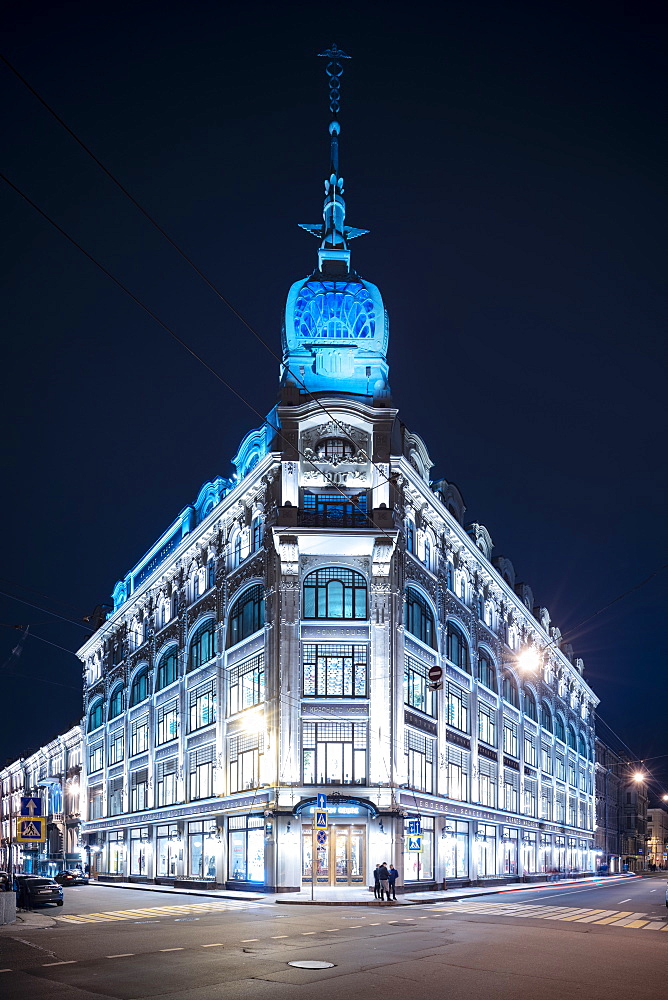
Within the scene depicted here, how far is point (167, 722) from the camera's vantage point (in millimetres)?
64812

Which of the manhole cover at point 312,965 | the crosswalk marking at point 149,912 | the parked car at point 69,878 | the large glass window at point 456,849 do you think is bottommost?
the parked car at point 69,878

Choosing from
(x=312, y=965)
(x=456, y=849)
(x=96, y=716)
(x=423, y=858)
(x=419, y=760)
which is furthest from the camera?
(x=96, y=716)

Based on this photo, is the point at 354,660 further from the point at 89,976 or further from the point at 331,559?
the point at 89,976

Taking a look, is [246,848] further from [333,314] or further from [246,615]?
[333,314]

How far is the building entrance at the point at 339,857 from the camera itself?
44.3m

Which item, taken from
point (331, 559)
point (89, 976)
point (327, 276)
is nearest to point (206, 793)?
point (331, 559)

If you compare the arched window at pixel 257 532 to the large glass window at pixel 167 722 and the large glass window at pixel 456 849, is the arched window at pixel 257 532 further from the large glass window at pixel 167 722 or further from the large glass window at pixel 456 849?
the large glass window at pixel 456 849

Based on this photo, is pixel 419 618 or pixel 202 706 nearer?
pixel 419 618

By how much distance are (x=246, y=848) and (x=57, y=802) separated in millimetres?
59644

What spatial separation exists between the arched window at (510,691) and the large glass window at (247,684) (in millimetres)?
23531

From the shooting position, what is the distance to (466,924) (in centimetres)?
2652

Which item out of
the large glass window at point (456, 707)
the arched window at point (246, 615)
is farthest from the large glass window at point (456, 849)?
the arched window at point (246, 615)

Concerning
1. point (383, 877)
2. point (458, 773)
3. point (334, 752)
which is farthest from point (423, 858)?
point (383, 877)

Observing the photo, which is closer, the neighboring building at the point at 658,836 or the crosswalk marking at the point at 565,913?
the crosswalk marking at the point at 565,913
